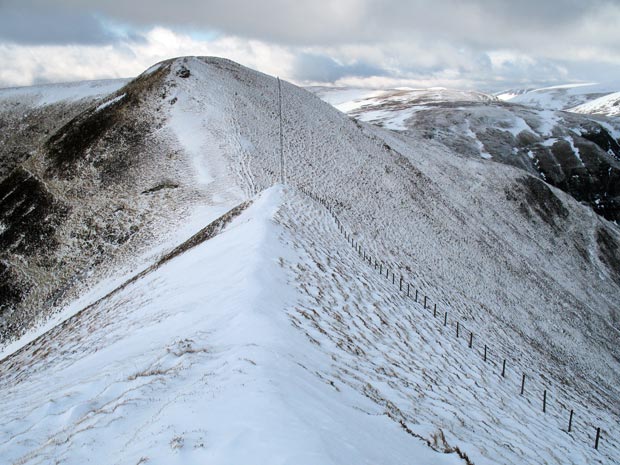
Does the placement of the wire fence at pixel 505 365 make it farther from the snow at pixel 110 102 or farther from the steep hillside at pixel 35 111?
the steep hillside at pixel 35 111

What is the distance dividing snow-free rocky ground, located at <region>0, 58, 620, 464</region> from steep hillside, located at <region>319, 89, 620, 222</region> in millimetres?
45834

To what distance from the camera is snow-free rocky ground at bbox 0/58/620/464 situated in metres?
6.14

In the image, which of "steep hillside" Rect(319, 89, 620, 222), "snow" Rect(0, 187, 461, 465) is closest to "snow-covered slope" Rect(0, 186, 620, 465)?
"snow" Rect(0, 187, 461, 465)

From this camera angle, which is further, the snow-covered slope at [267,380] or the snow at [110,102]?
the snow at [110,102]

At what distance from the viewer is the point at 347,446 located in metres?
5.21

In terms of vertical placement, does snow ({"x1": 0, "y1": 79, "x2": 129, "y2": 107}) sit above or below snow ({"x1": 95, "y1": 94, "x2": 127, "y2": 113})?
above

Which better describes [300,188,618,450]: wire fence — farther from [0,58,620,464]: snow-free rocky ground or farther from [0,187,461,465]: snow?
[0,187,461,465]: snow

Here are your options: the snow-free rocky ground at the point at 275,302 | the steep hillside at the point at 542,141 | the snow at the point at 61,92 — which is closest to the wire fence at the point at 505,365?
the snow-free rocky ground at the point at 275,302

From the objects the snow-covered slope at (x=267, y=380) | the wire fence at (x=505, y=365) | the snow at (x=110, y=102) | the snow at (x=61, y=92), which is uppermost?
the snow at (x=61, y=92)

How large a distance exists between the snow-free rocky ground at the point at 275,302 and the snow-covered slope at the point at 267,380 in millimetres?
53

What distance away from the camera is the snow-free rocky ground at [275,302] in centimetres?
614

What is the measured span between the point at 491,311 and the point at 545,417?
44.5 ft

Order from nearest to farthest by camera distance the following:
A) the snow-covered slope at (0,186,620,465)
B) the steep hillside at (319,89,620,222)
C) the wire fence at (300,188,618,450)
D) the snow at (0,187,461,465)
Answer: the snow at (0,187,461,465) → the snow-covered slope at (0,186,620,465) → the wire fence at (300,188,618,450) → the steep hillside at (319,89,620,222)

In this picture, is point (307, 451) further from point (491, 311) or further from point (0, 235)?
point (0, 235)
